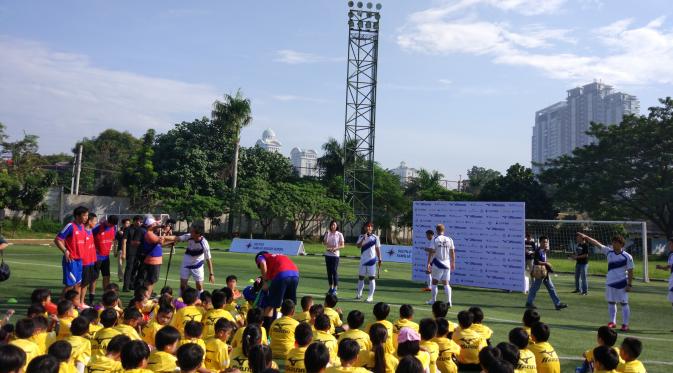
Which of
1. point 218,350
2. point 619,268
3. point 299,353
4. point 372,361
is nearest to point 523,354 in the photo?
point 372,361

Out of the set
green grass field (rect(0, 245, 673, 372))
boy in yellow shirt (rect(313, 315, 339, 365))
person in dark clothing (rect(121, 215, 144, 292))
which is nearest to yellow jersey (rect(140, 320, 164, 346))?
boy in yellow shirt (rect(313, 315, 339, 365))

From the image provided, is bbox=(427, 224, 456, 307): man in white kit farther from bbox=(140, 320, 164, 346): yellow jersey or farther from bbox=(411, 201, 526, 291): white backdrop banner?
bbox=(140, 320, 164, 346): yellow jersey

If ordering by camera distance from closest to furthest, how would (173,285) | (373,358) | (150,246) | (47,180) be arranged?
(373,358) < (150,246) < (173,285) < (47,180)

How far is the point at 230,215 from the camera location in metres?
49.0

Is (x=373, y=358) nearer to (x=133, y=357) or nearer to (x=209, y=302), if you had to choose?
(x=133, y=357)

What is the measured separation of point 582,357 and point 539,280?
223 inches

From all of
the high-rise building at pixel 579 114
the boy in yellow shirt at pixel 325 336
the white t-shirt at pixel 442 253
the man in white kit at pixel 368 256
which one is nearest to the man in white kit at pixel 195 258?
the man in white kit at pixel 368 256

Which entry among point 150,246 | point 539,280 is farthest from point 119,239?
point 539,280

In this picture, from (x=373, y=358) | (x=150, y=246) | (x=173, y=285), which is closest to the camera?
(x=373, y=358)

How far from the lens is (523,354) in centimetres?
627

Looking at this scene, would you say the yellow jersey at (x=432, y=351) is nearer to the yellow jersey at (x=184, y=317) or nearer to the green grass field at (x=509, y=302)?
the green grass field at (x=509, y=302)

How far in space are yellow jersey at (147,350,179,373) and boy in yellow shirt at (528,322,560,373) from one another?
13.8ft

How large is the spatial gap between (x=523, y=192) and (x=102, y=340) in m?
50.3

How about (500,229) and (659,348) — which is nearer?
(659,348)
